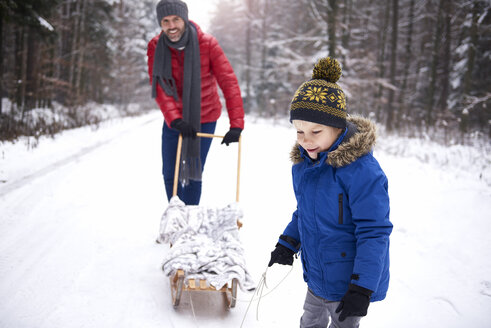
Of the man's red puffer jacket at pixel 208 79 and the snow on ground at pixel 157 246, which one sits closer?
the snow on ground at pixel 157 246

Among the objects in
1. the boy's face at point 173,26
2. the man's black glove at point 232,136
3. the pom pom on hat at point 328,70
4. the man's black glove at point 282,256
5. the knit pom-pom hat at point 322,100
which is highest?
the boy's face at point 173,26

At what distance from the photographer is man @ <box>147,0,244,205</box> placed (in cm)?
326

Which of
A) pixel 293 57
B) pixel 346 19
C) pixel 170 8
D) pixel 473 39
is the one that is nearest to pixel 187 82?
pixel 170 8

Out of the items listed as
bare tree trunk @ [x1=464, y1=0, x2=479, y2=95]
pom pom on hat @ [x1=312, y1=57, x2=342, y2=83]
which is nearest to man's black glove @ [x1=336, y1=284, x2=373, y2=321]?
pom pom on hat @ [x1=312, y1=57, x2=342, y2=83]

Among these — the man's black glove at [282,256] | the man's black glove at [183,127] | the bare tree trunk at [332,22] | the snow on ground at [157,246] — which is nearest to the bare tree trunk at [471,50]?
the bare tree trunk at [332,22]

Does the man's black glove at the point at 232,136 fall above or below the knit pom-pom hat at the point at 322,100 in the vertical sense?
below

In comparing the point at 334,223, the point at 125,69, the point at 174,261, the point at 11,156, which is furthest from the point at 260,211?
the point at 125,69

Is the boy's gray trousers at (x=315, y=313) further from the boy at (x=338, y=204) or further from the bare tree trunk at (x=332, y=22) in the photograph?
the bare tree trunk at (x=332, y=22)

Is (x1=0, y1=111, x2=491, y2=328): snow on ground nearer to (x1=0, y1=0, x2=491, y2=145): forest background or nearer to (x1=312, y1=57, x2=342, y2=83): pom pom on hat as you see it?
(x1=312, y1=57, x2=342, y2=83): pom pom on hat

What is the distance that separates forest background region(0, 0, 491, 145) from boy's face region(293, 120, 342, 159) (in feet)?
26.6

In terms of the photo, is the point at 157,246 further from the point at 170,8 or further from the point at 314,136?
the point at 314,136

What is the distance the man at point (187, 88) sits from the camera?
3.26 metres

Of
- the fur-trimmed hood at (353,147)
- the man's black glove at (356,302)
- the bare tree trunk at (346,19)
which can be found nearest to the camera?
the man's black glove at (356,302)

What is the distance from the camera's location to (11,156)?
20.4 feet
